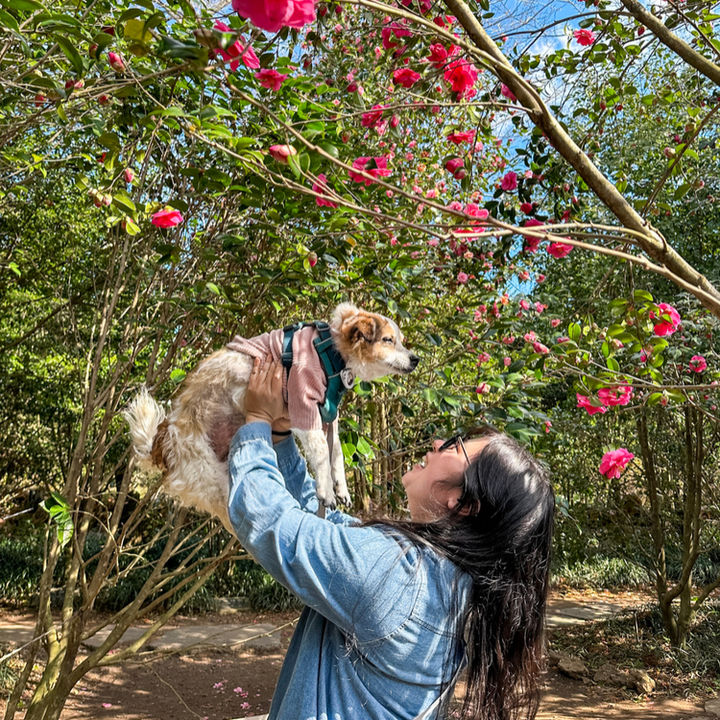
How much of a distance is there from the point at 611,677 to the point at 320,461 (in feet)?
24.0

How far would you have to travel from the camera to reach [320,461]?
2.12m

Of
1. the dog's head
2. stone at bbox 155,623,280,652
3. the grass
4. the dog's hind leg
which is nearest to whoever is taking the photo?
the dog's hind leg

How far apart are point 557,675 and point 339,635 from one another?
7783 millimetres

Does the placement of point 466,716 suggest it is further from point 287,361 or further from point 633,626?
point 633,626

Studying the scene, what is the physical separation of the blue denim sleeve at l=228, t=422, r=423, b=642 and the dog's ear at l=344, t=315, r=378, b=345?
3.36 ft

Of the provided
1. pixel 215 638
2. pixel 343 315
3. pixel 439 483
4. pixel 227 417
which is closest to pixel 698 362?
pixel 343 315

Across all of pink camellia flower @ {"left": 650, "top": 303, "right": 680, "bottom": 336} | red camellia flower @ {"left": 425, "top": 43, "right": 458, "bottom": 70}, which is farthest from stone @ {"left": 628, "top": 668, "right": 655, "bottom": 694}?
red camellia flower @ {"left": 425, "top": 43, "right": 458, "bottom": 70}

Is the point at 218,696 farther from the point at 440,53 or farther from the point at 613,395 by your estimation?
the point at 440,53

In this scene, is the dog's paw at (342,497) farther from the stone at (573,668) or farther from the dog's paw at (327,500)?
the stone at (573,668)

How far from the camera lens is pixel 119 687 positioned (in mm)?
7477

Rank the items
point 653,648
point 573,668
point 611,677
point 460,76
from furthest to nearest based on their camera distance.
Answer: point 653,648, point 573,668, point 611,677, point 460,76

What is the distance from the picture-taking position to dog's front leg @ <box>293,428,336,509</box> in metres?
2.10

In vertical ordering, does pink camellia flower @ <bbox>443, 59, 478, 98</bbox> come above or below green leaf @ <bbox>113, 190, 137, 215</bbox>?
above

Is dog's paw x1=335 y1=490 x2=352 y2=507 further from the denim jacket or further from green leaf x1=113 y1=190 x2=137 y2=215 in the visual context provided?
green leaf x1=113 y1=190 x2=137 y2=215
